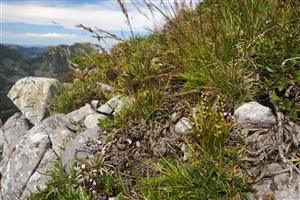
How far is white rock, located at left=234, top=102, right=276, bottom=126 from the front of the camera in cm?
360

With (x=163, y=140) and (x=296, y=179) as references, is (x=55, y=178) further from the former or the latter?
(x=296, y=179)

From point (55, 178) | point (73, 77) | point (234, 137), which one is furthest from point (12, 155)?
point (234, 137)

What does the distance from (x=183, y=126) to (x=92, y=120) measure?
6.29 ft

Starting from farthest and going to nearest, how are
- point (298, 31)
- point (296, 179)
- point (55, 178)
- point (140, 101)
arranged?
point (140, 101)
point (55, 178)
point (298, 31)
point (296, 179)

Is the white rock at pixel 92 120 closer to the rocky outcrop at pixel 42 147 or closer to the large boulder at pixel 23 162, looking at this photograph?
the rocky outcrop at pixel 42 147

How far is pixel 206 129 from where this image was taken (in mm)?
3645

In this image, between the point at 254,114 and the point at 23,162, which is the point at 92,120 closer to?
the point at 23,162

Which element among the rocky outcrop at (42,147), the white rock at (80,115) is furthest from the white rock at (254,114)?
the white rock at (80,115)

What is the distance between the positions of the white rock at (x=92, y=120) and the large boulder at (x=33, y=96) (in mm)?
2945

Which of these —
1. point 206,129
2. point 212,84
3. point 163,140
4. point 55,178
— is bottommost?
point 55,178

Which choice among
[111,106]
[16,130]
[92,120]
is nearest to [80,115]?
[92,120]

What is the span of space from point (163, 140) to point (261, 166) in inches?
48.0

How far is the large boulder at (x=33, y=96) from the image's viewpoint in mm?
8586

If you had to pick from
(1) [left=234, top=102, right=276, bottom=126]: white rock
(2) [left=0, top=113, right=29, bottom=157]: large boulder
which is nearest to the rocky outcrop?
(2) [left=0, top=113, right=29, bottom=157]: large boulder
